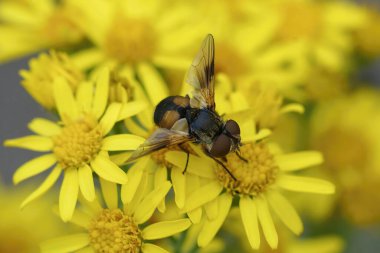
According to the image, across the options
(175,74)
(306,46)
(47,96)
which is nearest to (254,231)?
(47,96)

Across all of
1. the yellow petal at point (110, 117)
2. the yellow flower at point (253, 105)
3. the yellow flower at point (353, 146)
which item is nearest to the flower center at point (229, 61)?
the yellow flower at point (353, 146)

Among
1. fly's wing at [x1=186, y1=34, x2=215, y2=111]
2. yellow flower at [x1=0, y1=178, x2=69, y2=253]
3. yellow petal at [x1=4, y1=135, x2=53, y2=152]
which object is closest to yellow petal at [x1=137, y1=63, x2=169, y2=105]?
fly's wing at [x1=186, y1=34, x2=215, y2=111]

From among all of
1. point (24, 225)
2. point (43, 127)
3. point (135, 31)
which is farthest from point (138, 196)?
point (24, 225)

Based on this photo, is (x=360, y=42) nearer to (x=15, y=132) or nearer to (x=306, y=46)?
(x=306, y=46)

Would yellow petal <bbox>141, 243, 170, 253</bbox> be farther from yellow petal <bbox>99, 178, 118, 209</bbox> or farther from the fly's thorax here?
the fly's thorax

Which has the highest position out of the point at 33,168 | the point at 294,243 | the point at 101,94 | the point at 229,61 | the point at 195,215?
the point at 229,61

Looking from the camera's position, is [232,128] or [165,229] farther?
[232,128]

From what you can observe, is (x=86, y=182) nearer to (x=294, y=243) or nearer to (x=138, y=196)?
(x=138, y=196)
